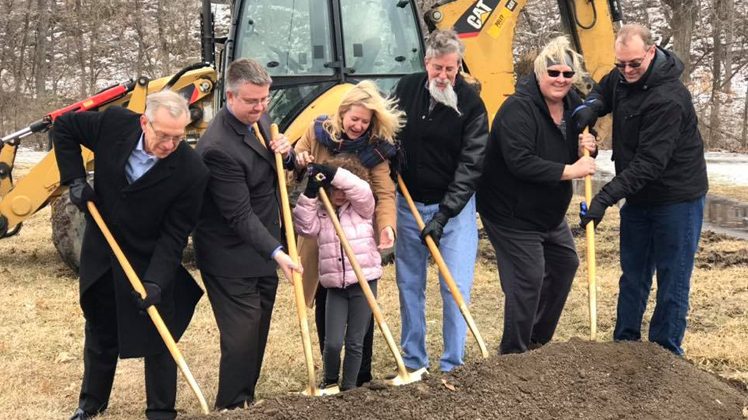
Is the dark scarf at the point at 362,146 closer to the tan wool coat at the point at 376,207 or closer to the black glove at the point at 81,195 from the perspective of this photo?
the tan wool coat at the point at 376,207

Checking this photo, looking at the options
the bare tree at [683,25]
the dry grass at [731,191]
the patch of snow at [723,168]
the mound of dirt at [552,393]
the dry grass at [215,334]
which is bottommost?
the dry grass at [731,191]

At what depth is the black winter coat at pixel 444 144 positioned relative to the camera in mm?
4301

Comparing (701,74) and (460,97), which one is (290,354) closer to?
(460,97)

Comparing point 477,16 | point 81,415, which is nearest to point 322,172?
point 81,415

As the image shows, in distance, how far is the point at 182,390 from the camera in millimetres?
4809

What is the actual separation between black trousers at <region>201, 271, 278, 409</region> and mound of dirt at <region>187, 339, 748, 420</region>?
1.64ft

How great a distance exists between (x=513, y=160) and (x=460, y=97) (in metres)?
0.46

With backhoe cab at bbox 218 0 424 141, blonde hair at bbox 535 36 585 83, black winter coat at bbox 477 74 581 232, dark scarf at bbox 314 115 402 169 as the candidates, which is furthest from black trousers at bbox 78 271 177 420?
backhoe cab at bbox 218 0 424 141

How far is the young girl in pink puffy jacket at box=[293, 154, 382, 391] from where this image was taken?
4199 millimetres

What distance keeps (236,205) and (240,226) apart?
0.34 feet

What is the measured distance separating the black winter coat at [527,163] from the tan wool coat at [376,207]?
610 millimetres

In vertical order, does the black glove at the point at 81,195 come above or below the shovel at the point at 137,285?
above

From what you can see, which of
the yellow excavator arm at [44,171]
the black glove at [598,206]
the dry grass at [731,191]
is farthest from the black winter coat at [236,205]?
the dry grass at [731,191]

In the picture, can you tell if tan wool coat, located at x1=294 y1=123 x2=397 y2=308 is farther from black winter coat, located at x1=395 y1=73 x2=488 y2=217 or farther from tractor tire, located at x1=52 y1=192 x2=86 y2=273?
tractor tire, located at x1=52 y1=192 x2=86 y2=273
